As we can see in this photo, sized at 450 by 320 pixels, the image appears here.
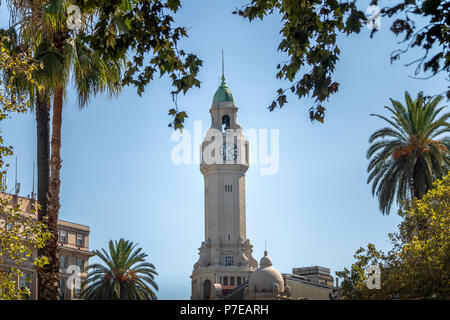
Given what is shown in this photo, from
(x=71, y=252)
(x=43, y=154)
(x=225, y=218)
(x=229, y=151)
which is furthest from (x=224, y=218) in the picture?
(x=43, y=154)

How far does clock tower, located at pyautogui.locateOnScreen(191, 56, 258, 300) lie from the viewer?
120 m

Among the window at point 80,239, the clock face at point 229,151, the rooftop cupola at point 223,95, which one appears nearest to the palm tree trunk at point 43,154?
the window at point 80,239

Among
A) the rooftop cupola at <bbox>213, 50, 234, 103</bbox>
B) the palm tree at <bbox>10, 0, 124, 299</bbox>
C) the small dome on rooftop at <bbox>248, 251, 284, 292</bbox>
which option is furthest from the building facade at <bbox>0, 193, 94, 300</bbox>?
the palm tree at <bbox>10, 0, 124, 299</bbox>

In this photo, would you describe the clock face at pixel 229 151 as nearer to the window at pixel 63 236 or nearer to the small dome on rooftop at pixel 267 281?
the window at pixel 63 236

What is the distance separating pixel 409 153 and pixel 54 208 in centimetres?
2496

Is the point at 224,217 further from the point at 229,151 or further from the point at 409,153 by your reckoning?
the point at 409,153

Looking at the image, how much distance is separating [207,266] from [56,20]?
102051 millimetres

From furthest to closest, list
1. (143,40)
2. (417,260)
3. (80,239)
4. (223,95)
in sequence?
(223,95)
(80,239)
(417,260)
(143,40)

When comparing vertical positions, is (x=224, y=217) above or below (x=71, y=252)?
above

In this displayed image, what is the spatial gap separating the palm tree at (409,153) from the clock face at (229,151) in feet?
274

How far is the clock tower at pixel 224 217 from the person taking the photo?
120m

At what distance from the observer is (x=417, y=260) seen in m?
29.6
